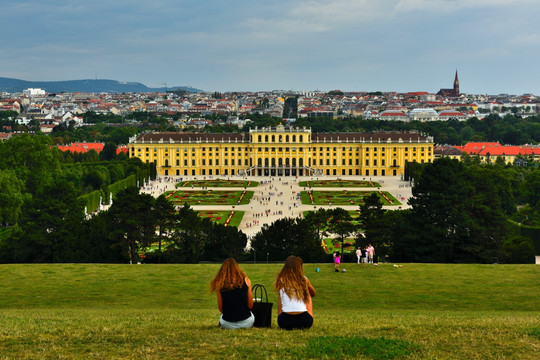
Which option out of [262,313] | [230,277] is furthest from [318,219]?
[230,277]

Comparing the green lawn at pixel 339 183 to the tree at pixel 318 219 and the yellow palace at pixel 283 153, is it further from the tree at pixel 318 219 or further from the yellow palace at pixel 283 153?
the tree at pixel 318 219

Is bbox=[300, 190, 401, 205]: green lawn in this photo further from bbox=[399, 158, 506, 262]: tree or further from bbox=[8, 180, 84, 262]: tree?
bbox=[8, 180, 84, 262]: tree

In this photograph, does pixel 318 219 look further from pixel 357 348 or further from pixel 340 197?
pixel 340 197

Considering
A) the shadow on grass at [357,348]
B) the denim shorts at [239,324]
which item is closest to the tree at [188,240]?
the denim shorts at [239,324]

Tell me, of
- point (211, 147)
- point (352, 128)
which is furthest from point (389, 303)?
point (352, 128)

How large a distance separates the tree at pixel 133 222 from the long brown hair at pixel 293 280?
70.5 feet

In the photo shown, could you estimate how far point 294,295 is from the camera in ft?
29.3

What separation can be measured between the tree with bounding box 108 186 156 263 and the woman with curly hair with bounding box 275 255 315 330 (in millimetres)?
21183

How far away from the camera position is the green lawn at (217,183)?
82750 mm

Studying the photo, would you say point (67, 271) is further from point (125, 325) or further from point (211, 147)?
point (211, 147)

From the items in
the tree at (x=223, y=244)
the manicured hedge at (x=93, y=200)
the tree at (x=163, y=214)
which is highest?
the tree at (x=163, y=214)

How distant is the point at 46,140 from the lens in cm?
5497

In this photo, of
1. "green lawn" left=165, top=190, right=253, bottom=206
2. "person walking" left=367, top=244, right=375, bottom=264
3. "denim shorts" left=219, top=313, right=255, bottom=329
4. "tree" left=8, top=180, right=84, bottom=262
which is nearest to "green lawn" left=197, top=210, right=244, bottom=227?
"green lawn" left=165, top=190, right=253, bottom=206

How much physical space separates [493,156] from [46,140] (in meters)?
74.1
